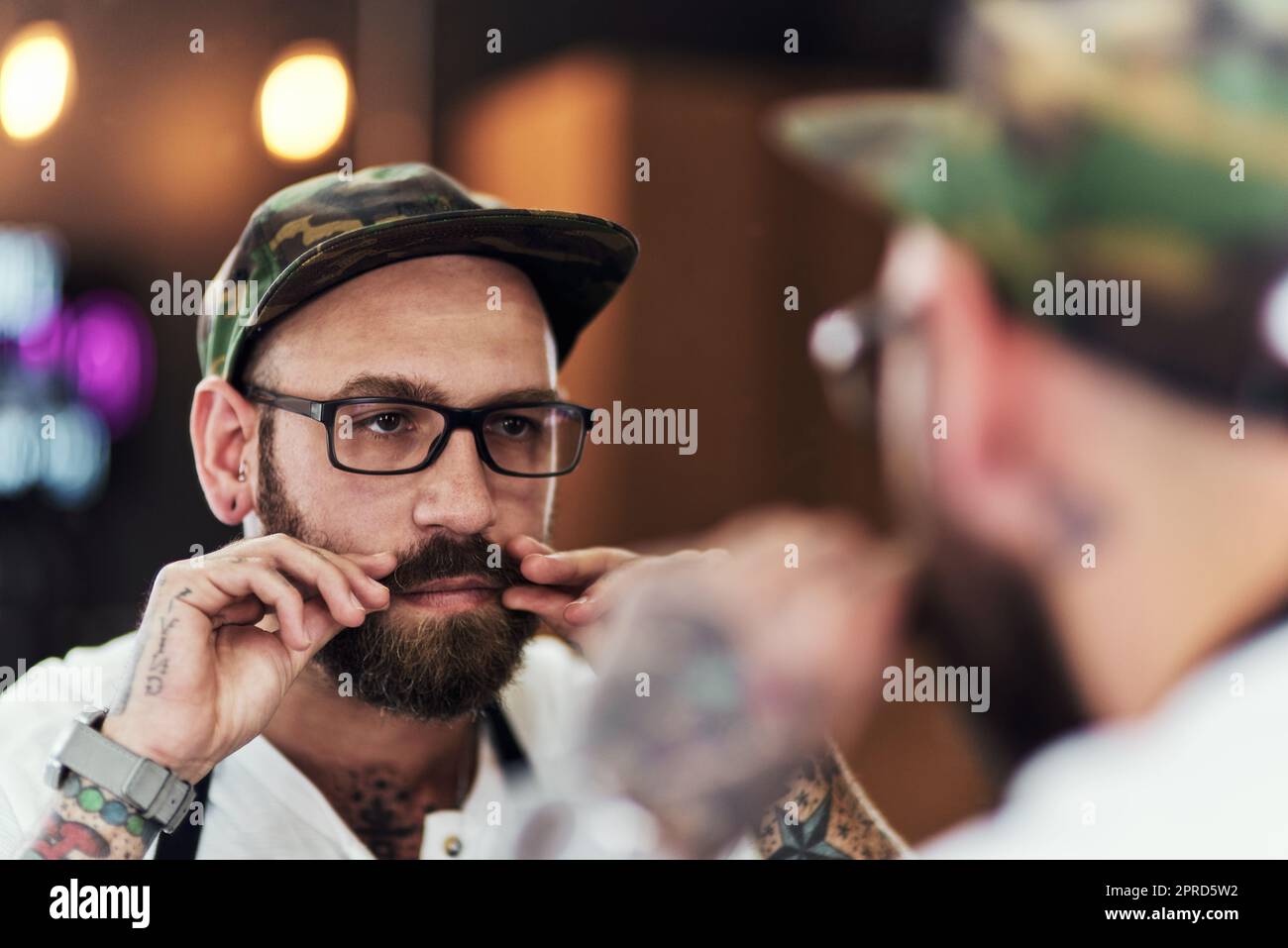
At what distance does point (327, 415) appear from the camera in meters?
1.28

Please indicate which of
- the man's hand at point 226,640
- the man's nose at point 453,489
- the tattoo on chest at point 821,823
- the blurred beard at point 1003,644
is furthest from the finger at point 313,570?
the blurred beard at point 1003,644

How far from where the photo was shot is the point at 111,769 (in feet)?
3.65

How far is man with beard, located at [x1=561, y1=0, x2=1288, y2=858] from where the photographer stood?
1.55m

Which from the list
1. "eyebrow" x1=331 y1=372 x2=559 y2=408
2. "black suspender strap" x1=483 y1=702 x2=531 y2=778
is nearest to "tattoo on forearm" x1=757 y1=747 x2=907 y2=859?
"black suspender strap" x1=483 y1=702 x2=531 y2=778

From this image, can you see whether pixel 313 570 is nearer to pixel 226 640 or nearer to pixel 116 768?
pixel 226 640

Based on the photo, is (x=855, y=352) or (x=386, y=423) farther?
(x=855, y=352)

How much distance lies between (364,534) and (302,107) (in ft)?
2.37

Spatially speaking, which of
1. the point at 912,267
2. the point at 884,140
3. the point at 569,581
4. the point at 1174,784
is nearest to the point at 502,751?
the point at 569,581

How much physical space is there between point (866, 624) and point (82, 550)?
123cm

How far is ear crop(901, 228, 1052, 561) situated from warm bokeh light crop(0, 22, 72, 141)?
4.10 feet

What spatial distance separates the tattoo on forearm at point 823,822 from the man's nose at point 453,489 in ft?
1.74

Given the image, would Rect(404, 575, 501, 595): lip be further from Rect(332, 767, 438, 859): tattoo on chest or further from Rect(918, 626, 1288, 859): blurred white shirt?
Rect(918, 626, 1288, 859): blurred white shirt

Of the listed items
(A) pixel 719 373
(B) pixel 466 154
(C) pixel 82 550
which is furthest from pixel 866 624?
(C) pixel 82 550
